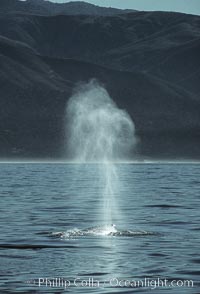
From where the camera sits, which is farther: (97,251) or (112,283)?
(97,251)

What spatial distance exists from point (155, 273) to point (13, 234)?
1345 centimetres

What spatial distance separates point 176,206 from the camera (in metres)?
65.2

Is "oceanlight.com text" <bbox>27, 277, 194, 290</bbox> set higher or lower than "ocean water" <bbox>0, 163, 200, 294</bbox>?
lower

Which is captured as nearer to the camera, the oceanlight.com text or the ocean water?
the oceanlight.com text

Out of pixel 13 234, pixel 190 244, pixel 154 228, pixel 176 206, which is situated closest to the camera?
pixel 190 244

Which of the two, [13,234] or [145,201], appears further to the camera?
[145,201]

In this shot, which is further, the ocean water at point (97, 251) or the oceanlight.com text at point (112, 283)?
the ocean water at point (97, 251)

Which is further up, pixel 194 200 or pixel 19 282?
pixel 194 200

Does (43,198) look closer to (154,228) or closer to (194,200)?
(194,200)

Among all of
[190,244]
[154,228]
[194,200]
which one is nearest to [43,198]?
[194,200]

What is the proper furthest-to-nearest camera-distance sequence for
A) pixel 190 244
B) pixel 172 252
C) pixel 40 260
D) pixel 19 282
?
pixel 190 244
pixel 172 252
pixel 40 260
pixel 19 282

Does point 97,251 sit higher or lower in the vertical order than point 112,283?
higher

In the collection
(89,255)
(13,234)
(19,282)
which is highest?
(13,234)

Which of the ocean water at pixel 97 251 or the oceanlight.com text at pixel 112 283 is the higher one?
the ocean water at pixel 97 251
